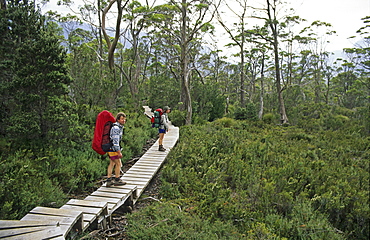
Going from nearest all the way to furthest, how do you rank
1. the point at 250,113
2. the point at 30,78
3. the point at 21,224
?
1. the point at 21,224
2. the point at 30,78
3. the point at 250,113

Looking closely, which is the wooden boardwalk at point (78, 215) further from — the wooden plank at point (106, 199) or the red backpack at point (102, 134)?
the red backpack at point (102, 134)

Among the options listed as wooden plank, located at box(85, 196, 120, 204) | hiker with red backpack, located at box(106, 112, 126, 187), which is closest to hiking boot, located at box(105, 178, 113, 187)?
hiker with red backpack, located at box(106, 112, 126, 187)

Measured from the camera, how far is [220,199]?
5.08 metres

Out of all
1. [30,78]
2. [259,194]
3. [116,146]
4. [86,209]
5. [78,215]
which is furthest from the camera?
[30,78]

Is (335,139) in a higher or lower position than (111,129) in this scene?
lower

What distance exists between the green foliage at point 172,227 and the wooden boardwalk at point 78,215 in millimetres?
473

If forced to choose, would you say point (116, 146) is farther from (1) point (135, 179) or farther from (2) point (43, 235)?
(2) point (43, 235)

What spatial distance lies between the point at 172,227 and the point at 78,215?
1345mm

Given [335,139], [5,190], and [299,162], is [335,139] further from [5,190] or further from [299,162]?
[5,190]

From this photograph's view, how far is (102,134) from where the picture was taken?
16.6ft

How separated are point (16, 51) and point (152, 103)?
14579 millimetres

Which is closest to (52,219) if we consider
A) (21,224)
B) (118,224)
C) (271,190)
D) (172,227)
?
(21,224)

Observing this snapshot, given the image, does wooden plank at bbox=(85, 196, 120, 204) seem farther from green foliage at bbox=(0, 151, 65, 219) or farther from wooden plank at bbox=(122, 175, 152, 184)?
wooden plank at bbox=(122, 175, 152, 184)

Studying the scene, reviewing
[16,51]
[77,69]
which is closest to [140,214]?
[16,51]
